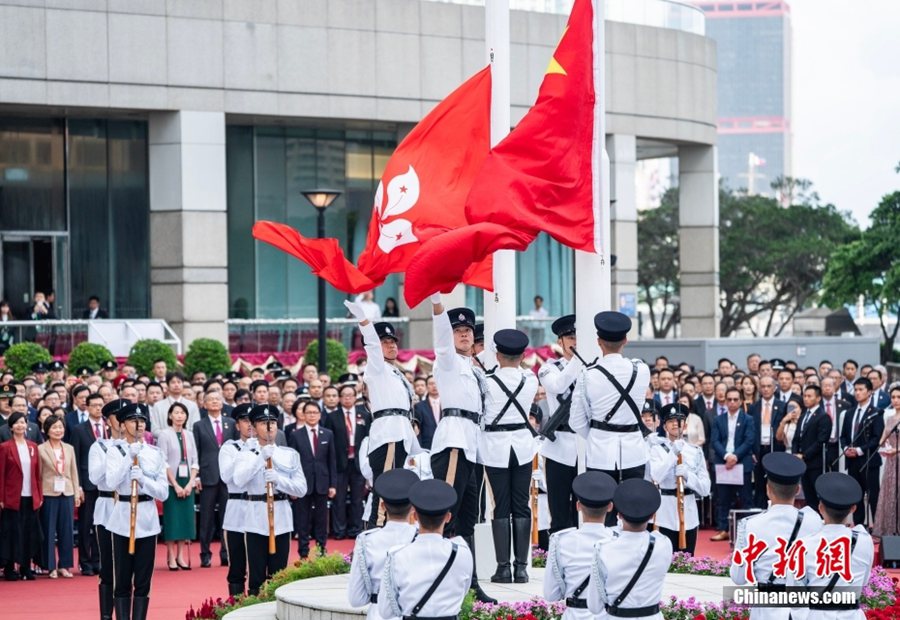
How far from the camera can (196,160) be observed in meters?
31.3

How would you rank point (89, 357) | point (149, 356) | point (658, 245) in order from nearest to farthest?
1. point (89, 357)
2. point (149, 356)
3. point (658, 245)

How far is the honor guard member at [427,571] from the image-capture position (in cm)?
808

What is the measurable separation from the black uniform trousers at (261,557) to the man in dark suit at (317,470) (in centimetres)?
496

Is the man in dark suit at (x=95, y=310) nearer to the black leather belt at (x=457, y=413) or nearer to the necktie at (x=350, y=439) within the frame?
the necktie at (x=350, y=439)

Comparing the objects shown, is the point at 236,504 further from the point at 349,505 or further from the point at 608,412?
the point at 349,505

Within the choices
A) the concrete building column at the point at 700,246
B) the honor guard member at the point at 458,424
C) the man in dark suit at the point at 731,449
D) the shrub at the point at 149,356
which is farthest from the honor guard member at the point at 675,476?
the concrete building column at the point at 700,246

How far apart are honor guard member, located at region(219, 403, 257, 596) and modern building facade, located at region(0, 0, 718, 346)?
1788 centimetres

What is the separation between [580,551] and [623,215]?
95.2 ft

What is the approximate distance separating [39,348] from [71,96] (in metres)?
7.06

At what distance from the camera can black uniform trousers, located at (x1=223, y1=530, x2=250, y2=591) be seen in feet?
43.8

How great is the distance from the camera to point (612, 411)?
1183 centimetres

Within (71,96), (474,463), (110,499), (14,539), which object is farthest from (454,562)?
(71,96)

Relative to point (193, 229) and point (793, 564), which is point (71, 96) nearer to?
point (193, 229)

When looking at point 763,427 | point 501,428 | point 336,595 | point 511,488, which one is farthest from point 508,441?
point 763,427
